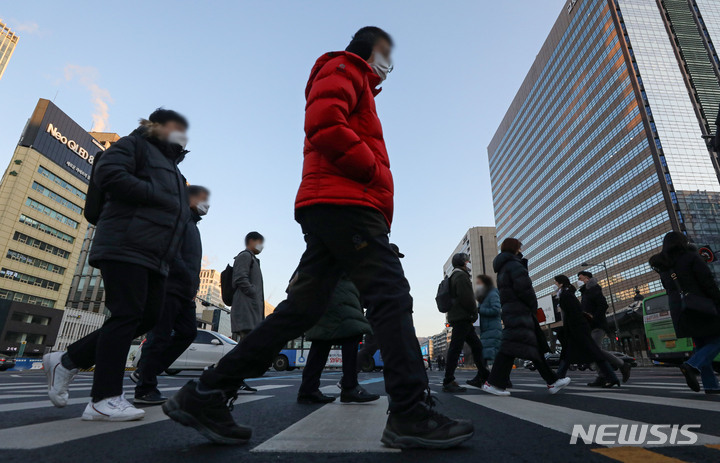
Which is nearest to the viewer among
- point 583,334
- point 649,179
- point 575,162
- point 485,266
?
point 583,334

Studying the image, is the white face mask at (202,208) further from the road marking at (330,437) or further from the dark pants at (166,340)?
the road marking at (330,437)

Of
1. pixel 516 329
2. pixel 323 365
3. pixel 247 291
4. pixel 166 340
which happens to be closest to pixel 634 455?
pixel 323 365

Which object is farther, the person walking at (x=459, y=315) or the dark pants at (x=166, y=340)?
the person walking at (x=459, y=315)

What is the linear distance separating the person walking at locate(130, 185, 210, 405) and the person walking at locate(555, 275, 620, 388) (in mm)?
4669

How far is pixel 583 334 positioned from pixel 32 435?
6033 millimetres

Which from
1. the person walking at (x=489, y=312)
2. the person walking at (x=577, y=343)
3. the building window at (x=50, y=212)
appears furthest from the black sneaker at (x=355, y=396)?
the building window at (x=50, y=212)

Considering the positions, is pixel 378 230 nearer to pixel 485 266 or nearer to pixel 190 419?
pixel 190 419

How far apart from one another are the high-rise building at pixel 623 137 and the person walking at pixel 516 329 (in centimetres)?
4528

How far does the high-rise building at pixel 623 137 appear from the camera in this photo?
168 feet

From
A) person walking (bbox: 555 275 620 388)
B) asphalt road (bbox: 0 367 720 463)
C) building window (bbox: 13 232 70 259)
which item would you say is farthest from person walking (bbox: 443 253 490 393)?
building window (bbox: 13 232 70 259)

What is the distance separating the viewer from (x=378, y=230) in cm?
170

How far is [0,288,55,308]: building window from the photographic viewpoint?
47.7m

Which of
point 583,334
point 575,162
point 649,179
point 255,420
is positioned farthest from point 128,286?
point 575,162

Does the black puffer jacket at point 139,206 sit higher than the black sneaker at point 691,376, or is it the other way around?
the black puffer jacket at point 139,206
